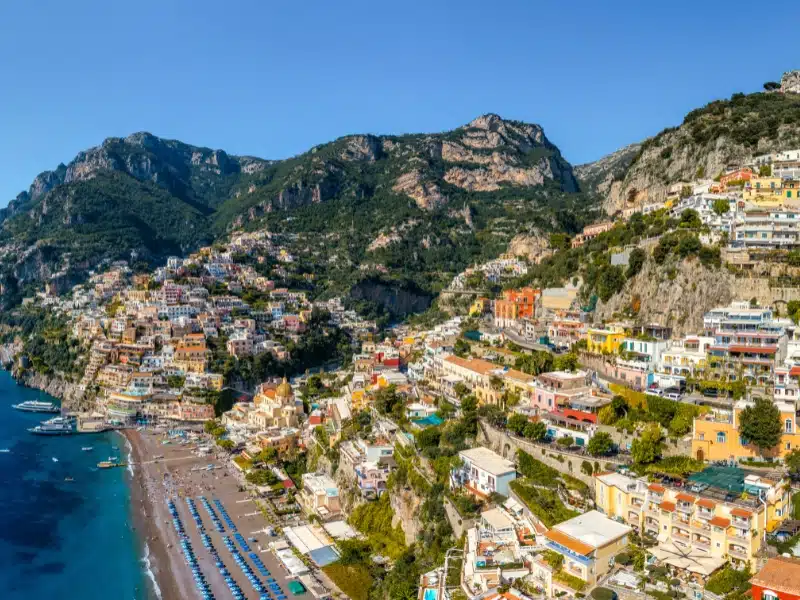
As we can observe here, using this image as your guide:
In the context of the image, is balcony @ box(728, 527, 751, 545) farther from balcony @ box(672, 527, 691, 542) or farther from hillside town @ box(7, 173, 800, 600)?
balcony @ box(672, 527, 691, 542)

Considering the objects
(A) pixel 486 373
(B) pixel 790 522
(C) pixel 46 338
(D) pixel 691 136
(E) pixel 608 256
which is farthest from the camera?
(C) pixel 46 338

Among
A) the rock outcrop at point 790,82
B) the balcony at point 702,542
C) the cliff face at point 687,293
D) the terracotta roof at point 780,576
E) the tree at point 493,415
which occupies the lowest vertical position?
the balcony at point 702,542

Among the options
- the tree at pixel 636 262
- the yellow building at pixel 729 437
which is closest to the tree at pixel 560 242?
the tree at pixel 636 262

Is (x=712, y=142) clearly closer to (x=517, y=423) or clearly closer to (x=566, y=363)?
(x=566, y=363)

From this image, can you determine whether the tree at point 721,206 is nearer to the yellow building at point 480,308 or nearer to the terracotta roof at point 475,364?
the terracotta roof at point 475,364

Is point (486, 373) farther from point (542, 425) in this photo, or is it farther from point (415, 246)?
point (415, 246)

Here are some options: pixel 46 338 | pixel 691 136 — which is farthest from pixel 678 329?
pixel 46 338

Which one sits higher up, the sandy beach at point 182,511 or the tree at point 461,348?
the tree at point 461,348
